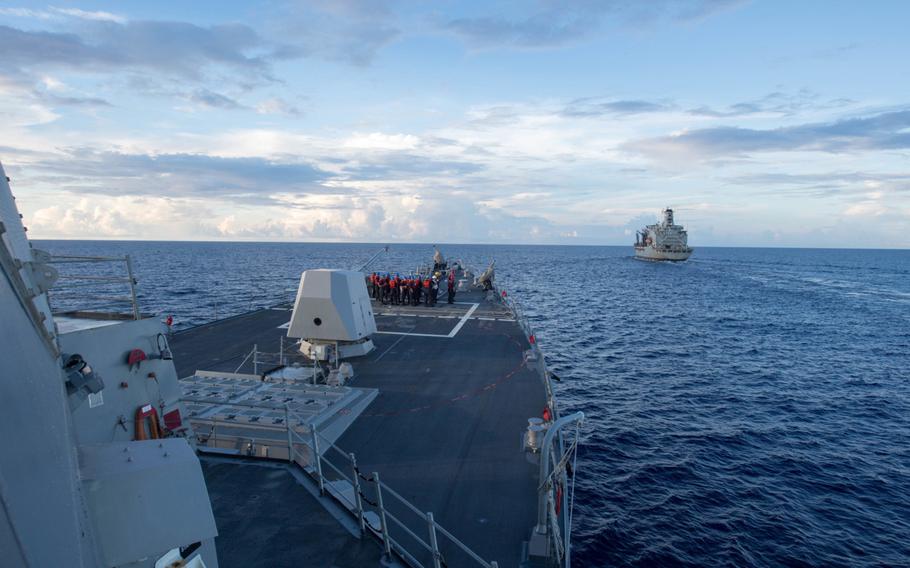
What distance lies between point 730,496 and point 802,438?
7.39 metres

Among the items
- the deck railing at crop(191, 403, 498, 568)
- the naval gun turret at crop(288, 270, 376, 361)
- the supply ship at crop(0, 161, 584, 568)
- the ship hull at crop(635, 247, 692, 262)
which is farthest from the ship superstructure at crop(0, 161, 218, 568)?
the ship hull at crop(635, 247, 692, 262)

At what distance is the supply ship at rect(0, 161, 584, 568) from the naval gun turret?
0.06 m

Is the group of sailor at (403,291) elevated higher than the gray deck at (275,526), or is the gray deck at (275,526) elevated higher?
the group of sailor at (403,291)

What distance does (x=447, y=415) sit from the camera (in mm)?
14227

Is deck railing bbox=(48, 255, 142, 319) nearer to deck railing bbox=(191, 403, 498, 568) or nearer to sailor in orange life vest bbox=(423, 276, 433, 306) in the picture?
deck railing bbox=(191, 403, 498, 568)

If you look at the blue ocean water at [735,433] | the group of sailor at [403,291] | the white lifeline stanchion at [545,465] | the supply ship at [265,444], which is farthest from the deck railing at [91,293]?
the group of sailor at [403,291]

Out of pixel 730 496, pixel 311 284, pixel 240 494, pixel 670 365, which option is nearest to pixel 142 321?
pixel 240 494

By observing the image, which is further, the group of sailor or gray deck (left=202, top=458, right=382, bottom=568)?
the group of sailor

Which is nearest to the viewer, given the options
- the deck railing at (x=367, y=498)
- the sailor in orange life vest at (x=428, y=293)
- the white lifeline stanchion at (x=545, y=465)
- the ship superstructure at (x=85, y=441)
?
the ship superstructure at (x=85, y=441)

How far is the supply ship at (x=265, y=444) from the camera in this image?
3270 millimetres

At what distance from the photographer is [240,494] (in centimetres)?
855

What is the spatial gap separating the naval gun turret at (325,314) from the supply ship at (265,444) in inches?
2.3

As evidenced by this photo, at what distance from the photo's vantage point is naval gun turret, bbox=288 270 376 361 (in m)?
18.9

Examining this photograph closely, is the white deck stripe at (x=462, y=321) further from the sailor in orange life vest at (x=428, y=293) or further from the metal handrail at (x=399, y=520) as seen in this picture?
the metal handrail at (x=399, y=520)
